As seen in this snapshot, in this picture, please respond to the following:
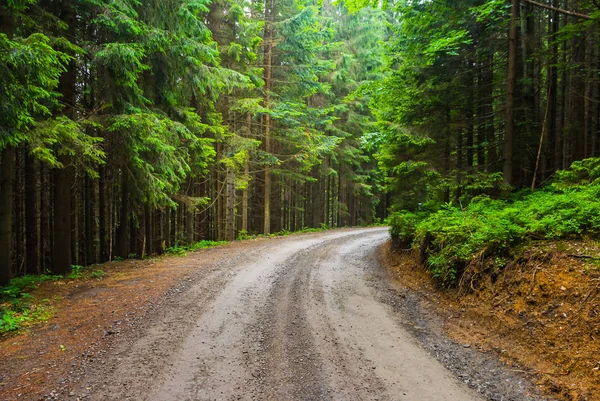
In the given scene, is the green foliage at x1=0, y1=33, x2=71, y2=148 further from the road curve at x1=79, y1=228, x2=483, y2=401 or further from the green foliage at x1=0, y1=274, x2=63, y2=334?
the road curve at x1=79, y1=228, x2=483, y2=401

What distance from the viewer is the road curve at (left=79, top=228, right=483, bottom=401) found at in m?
3.77

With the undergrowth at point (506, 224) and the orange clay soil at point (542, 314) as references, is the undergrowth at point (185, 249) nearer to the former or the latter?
the undergrowth at point (506, 224)

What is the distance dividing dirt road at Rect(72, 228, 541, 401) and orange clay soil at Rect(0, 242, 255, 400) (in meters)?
0.44

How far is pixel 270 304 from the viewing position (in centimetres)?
659

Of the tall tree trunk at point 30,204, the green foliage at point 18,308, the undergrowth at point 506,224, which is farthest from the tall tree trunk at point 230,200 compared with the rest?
the undergrowth at point 506,224

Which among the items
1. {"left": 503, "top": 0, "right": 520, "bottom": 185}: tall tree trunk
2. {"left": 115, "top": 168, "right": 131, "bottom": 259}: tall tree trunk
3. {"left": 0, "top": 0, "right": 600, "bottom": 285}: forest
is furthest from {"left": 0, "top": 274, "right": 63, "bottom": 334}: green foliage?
{"left": 503, "top": 0, "right": 520, "bottom": 185}: tall tree trunk

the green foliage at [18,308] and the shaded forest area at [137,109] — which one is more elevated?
the shaded forest area at [137,109]

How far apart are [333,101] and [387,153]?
1217 centimetres

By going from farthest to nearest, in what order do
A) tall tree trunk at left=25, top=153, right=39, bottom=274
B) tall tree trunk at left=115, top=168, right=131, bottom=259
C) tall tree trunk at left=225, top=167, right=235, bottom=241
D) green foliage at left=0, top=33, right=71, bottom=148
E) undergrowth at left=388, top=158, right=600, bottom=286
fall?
tall tree trunk at left=225, top=167, right=235, bottom=241 → tall tree trunk at left=115, top=168, right=131, bottom=259 → tall tree trunk at left=25, top=153, right=39, bottom=274 → undergrowth at left=388, top=158, right=600, bottom=286 → green foliage at left=0, top=33, right=71, bottom=148

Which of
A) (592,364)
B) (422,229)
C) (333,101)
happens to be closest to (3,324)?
(592,364)

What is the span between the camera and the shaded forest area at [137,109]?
734 centimetres

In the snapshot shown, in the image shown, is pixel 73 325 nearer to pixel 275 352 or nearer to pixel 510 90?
pixel 275 352

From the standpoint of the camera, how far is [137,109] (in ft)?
31.4

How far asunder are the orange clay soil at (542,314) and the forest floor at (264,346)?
37 mm
